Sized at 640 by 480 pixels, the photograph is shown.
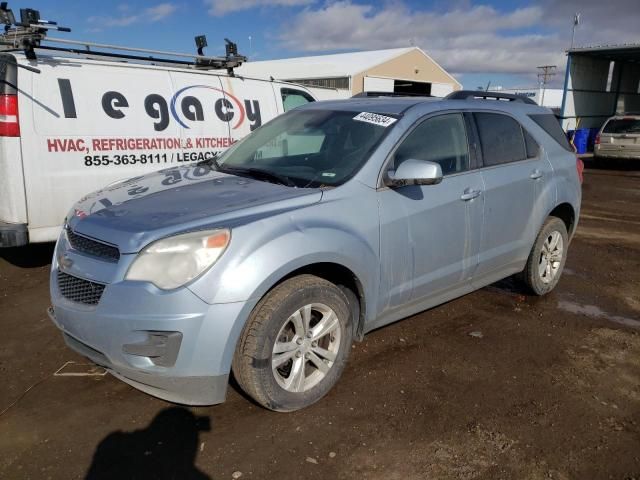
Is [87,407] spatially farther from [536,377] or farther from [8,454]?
[536,377]

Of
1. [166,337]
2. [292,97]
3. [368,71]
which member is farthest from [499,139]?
[368,71]

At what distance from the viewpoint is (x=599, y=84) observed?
25.4m

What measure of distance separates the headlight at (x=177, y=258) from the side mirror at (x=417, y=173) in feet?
→ 3.91

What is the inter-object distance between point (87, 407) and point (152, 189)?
1.37 meters

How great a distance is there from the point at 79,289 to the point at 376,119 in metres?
2.17

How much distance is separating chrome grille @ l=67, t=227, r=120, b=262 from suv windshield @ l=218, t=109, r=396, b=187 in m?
1.11

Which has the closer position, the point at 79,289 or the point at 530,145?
the point at 79,289

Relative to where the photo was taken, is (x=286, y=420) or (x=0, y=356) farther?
(x=0, y=356)

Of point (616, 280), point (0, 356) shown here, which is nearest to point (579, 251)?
point (616, 280)

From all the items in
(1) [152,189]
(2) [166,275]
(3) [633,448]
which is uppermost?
(1) [152,189]

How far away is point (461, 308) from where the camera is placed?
473 cm

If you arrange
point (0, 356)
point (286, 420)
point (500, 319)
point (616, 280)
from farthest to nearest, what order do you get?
1. point (616, 280)
2. point (500, 319)
3. point (0, 356)
4. point (286, 420)

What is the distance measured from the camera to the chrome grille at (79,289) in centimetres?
268

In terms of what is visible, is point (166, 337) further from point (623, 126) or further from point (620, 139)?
point (623, 126)
